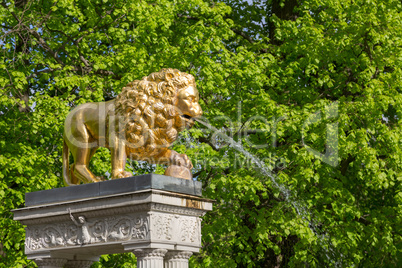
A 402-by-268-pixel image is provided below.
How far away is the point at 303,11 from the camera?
50.8 ft

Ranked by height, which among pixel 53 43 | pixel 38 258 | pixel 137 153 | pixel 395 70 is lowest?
pixel 38 258

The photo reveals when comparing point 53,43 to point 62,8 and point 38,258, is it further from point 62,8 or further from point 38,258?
point 38,258

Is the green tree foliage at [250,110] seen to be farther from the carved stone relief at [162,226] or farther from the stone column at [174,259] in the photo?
the carved stone relief at [162,226]

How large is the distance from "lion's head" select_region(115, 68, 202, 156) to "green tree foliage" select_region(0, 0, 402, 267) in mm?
4503

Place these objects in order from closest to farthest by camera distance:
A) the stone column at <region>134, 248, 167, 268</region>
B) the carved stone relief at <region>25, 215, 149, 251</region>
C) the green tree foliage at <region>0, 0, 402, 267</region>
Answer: the stone column at <region>134, 248, 167, 268</region> → the carved stone relief at <region>25, 215, 149, 251</region> → the green tree foliage at <region>0, 0, 402, 267</region>

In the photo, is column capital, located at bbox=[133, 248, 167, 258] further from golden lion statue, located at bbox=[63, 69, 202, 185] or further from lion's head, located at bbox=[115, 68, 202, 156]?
lion's head, located at bbox=[115, 68, 202, 156]

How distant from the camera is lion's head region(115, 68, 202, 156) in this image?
8.58m

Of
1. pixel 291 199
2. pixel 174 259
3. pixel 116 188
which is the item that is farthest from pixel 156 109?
pixel 291 199

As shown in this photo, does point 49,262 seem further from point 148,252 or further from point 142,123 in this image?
point 142,123

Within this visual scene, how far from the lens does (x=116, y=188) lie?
7969mm

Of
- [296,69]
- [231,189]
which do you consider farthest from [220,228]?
[296,69]

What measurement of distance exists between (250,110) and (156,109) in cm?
600

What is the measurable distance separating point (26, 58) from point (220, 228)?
16.9ft

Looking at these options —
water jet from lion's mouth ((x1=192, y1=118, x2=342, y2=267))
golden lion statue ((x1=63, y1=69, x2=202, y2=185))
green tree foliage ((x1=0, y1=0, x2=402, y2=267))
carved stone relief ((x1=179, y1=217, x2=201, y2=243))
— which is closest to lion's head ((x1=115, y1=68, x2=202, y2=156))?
golden lion statue ((x1=63, y1=69, x2=202, y2=185))
